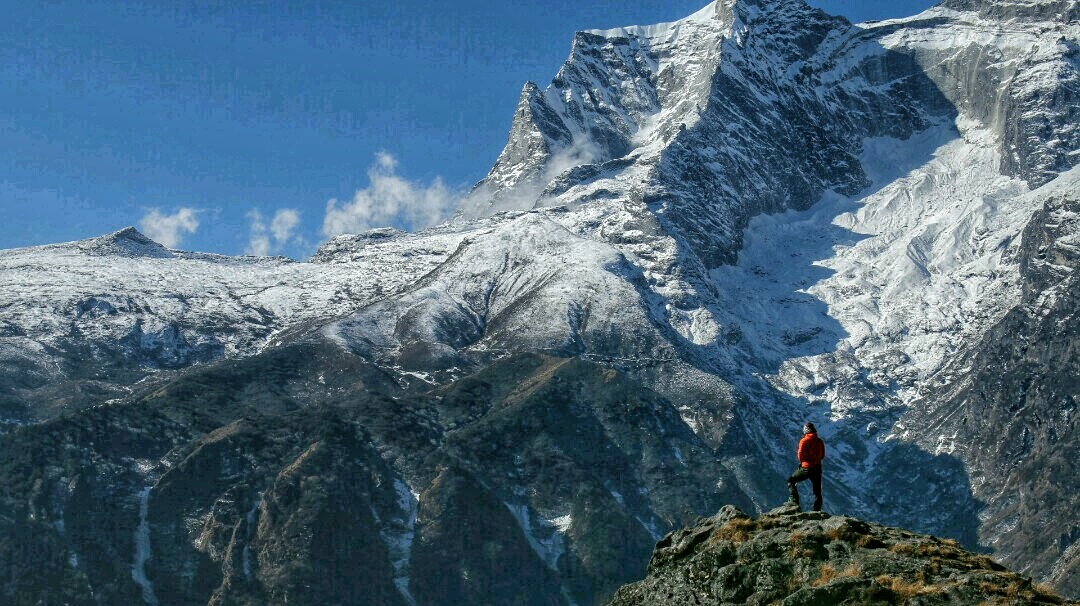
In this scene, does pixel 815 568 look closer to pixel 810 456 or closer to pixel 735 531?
pixel 735 531

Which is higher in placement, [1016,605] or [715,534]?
[715,534]

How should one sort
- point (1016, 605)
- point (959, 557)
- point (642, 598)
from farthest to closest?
1. point (642, 598)
2. point (959, 557)
3. point (1016, 605)

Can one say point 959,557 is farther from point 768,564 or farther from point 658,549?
point 658,549

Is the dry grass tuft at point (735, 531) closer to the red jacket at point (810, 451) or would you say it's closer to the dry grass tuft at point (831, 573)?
the red jacket at point (810, 451)

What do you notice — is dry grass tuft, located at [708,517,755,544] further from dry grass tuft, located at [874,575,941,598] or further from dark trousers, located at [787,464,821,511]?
dry grass tuft, located at [874,575,941,598]

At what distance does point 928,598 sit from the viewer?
64000 millimetres

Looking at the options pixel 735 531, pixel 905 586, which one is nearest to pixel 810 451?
pixel 735 531

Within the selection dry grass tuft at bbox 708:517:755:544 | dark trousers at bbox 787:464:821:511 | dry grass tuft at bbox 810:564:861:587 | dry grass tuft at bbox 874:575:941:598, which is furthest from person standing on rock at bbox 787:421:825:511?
dry grass tuft at bbox 874:575:941:598

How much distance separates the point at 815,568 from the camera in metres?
69.6

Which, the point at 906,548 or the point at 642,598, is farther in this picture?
the point at 642,598

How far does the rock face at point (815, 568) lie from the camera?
64438mm

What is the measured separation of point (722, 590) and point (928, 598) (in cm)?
1204

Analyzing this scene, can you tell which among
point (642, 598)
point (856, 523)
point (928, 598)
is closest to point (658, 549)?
point (642, 598)

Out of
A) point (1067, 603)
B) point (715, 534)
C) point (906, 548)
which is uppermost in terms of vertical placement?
point (715, 534)
